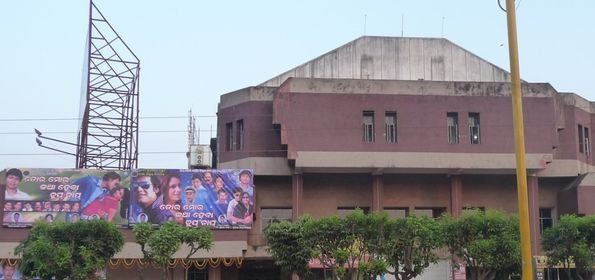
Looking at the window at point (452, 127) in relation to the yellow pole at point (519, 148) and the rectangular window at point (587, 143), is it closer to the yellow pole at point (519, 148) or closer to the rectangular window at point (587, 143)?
the rectangular window at point (587, 143)

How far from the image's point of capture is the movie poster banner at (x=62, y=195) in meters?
33.5

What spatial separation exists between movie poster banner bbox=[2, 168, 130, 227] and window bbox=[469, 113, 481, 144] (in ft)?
57.6

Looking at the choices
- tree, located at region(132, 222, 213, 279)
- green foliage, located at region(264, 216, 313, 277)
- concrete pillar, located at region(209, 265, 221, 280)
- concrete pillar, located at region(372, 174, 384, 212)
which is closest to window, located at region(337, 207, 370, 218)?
concrete pillar, located at region(372, 174, 384, 212)

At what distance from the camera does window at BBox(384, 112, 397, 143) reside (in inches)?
1431

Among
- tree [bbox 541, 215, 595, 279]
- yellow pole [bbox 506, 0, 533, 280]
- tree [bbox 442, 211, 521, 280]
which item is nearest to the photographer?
A: yellow pole [bbox 506, 0, 533, 280]

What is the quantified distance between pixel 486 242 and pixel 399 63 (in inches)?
687

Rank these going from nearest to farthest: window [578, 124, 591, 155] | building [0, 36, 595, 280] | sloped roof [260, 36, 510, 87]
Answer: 1. building [0, 36, 595, 280]
2. window [578, 124, 591, 155]
3. sloped roof [260, 36, 510, 87]

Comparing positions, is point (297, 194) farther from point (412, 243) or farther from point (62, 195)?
point (62, 195)

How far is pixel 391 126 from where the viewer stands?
36.6 metres

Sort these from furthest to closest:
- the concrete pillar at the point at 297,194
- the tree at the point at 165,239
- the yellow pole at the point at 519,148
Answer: the concrete pillar at the point at 297,194
the tree at the point at 165,239
the yellow pole at the point at 519,148

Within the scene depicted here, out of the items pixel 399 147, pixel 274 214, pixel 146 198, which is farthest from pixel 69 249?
pixel 399 147

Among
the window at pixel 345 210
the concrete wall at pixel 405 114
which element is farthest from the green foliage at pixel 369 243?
the window at pixel 345 210

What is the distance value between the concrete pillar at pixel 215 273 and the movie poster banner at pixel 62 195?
494 centimetres

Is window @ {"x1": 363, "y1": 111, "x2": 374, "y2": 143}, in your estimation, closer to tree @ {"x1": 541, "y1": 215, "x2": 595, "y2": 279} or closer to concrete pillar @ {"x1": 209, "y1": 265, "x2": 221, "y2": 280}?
concrete pillar @ {"x1": 209, "y1": 265, "x2": 221, "y2": 280}
